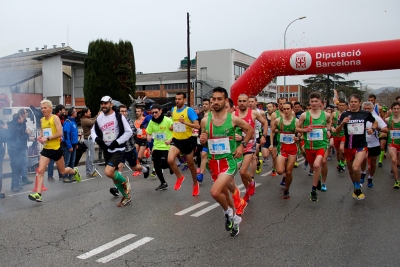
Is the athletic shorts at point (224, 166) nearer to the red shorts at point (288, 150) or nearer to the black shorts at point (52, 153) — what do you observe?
the red shorts at point (288, 150)

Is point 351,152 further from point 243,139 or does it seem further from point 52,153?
point 52,153

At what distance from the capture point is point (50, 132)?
310 inches

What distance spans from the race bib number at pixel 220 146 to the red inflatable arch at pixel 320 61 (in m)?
9.89

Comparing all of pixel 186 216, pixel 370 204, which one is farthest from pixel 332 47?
pixel 186 216

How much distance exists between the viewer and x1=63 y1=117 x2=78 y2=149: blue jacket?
9848 mm

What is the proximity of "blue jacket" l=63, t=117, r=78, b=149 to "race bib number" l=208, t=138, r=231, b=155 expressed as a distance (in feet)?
18.0

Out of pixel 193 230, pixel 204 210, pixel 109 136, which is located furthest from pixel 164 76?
pixel 193 230

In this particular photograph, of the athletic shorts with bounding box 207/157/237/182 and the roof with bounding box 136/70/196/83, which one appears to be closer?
the athletic shorts with bounding box 207/157/237/182

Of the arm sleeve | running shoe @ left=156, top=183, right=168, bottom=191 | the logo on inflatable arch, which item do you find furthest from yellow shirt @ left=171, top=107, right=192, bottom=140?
the logo on inflatable arch

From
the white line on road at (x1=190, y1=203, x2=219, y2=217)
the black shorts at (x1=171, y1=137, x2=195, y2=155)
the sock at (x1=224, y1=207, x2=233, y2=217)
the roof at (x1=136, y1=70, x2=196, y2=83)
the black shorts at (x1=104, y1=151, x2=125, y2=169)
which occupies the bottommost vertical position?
the white line on road at (x1=190, y1=203, x2=219, y2=217)

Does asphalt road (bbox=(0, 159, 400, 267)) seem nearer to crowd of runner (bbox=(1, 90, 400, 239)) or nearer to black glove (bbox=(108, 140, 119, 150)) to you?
crowd of runner (bbox=(1, 90, 400, 239))

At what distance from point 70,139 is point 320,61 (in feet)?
29.4

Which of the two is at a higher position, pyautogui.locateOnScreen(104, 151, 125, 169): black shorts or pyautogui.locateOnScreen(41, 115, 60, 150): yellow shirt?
pyautogui.locateOnScreen(41, 115, 60, 150): yellow shirt

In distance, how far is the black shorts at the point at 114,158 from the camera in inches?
273
